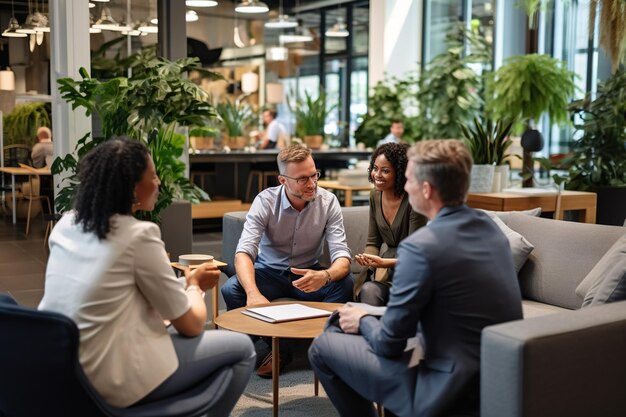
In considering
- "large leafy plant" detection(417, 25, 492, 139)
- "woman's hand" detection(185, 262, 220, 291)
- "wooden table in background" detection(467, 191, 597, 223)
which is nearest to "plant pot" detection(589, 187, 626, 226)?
"wooden table in background" detection(467, 191, 597, 223)

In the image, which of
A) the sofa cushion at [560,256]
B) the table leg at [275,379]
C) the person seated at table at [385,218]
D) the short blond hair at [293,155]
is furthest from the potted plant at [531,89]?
the table leg at [275,379]

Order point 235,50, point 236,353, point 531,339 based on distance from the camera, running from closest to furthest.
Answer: point 531,339
point 236,353
point 235,50

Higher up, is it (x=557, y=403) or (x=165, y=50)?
(x=165, y=50)

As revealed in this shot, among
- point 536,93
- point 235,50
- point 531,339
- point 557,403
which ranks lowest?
point 557,403

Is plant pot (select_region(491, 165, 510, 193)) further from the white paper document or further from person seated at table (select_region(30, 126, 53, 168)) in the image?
person seated at table (select_region(30, 126, 53, 168))

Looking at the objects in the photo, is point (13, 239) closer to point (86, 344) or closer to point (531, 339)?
point (86, 344)

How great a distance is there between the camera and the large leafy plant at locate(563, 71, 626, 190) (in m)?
8.20

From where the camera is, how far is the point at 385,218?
4.34 metres

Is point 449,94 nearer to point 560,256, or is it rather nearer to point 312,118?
point 312,118

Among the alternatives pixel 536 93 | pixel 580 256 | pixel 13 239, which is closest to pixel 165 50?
pixel 13 239

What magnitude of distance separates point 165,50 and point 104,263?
4.64 meters

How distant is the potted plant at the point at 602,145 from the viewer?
322 inches

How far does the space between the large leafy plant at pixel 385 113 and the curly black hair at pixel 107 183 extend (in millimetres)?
9440

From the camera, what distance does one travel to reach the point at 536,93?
23.4 feet
